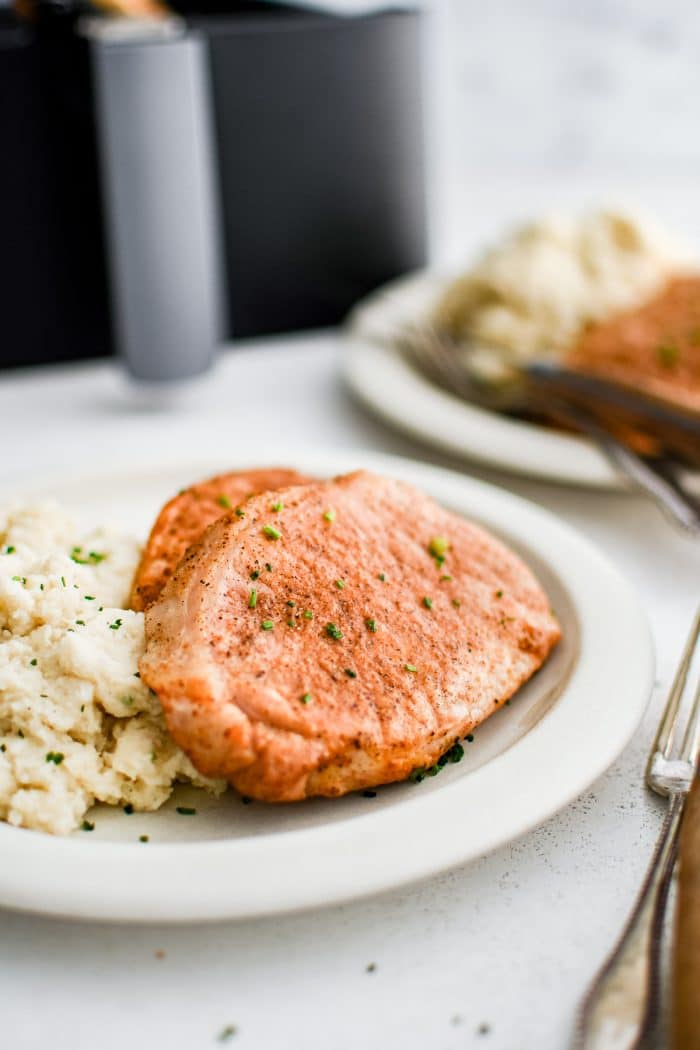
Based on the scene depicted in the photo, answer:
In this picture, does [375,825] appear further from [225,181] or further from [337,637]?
[225,181]

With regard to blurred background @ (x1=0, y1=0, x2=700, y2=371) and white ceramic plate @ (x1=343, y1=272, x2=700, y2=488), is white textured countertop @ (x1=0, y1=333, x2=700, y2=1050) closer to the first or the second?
white ceramic plate @ (x1=343, y1=272, x2=700, y2=488)

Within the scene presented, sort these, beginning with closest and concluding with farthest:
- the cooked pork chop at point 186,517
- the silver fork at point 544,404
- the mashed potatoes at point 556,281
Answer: the cooked pork chop at point 186,517 → the silver fork at point 544,404 → the mashed potatoes at point 556,281

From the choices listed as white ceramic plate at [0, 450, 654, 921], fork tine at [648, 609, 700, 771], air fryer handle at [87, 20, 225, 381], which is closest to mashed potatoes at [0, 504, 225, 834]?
white ceramic plate at [0, 450, 654, 921]

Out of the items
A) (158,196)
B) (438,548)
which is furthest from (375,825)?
(158,196)

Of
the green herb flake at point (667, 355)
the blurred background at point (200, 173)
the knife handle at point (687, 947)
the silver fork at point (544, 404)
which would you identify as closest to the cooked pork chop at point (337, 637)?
the knife handle at point (687, 947)

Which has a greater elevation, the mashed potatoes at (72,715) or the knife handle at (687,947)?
the mashed potatoes at (72,715)

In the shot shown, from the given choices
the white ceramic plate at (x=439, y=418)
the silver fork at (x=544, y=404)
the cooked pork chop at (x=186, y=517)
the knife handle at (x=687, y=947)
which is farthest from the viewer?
the white ceramic plate at (x=439, y=418)

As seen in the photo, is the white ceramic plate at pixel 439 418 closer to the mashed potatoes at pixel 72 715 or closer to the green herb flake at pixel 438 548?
the green herb flake at pixel 438 548
